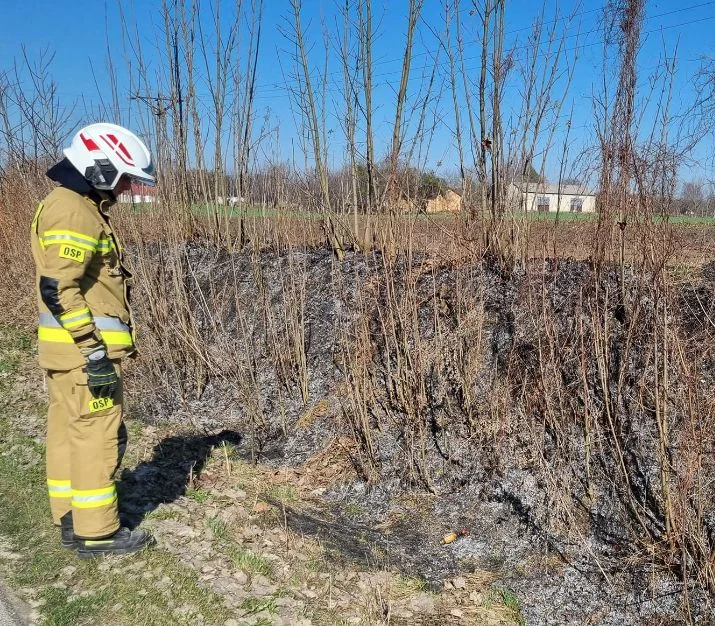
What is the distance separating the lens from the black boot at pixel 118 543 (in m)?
3.39

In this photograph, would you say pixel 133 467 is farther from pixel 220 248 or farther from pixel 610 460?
pixel 220 248

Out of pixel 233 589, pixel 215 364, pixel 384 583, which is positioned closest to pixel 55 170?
pixel 233 589

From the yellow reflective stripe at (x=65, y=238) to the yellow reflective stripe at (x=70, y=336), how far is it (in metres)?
0.44

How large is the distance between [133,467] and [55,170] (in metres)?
2.34

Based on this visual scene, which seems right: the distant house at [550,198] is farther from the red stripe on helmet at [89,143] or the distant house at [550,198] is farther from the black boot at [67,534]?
the black boot at [67,534]

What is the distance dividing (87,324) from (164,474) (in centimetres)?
188

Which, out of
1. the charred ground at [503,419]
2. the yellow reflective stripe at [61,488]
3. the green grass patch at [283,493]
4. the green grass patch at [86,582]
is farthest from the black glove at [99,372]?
the green grass patch at [283,493]

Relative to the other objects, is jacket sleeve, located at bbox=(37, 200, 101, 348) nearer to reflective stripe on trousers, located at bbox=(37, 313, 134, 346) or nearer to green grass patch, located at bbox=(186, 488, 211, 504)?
reflective stripe on trousers, located at bbox=(37, 313, 134, 346)

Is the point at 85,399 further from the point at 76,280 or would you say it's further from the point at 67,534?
the point at 67,534

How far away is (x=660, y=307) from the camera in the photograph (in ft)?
12.5

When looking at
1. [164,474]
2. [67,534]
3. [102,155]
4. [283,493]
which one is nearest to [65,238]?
[102,155]

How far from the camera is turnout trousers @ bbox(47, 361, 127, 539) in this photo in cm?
329

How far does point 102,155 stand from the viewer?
322 cm

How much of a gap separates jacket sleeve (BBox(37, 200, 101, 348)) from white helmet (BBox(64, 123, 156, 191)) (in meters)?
0.22
